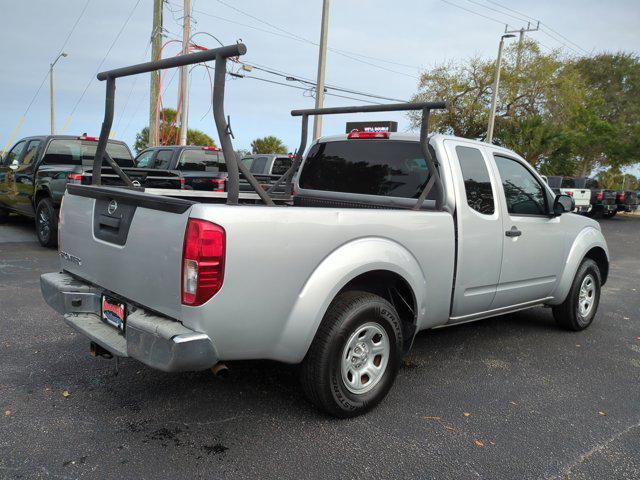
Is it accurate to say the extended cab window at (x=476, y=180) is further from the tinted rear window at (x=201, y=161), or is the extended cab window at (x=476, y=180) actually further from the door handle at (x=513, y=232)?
the tinted rear window at (x=201, y=161)

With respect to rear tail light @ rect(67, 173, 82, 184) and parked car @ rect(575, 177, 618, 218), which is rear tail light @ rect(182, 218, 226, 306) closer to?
rear tail light @ rect(67, 173, 82, 184)

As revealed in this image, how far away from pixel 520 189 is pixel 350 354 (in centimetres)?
240

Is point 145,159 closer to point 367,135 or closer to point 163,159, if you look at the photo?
point 163,159

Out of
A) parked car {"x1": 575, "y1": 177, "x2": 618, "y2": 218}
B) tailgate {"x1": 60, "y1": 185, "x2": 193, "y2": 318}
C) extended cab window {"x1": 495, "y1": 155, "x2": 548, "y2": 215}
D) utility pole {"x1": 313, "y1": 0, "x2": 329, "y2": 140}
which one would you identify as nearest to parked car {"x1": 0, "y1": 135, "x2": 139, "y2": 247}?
tailgate {"x1": 60, "y1": 185, "x2": 193, "y2": 318}

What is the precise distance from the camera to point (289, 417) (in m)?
3.34

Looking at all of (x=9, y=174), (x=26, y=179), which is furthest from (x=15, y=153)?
(x=26, y=179)

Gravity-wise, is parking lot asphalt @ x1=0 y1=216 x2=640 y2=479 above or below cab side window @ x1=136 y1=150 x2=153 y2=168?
below

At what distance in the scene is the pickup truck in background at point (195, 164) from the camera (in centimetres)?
1155

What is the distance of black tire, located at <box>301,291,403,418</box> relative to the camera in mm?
3119

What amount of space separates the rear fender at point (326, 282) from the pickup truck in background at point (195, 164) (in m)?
8.38

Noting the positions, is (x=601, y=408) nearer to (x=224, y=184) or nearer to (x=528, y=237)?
(x=528, y=237)

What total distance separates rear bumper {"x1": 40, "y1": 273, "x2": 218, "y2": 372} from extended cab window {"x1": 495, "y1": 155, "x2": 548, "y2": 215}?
294 cm

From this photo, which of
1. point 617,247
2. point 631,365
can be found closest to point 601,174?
point 617,247

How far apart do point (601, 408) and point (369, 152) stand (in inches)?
99.7
